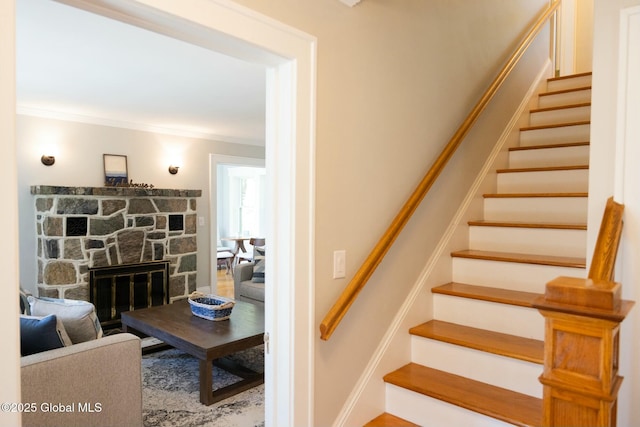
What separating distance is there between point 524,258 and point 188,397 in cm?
246

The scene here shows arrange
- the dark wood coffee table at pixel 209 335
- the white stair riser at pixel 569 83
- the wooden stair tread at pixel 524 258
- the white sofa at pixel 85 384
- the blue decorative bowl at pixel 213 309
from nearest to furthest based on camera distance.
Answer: the white sofa at pixel 85 384 → the wooden stair tread at pixel 524 258 → the dark wood coffee table at pixel 209 335 → the blue decorative bowl at pixel 213 309 → the white stair riser at pixel 569 83

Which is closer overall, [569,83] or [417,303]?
[417,303]

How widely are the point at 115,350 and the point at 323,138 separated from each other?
153cm

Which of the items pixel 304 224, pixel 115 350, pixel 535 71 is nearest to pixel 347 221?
pixel 304 224

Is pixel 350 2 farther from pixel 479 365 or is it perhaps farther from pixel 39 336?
pixel 39 336

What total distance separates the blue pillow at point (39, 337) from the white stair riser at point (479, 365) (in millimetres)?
1867

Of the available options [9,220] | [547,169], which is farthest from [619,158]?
[9,220]

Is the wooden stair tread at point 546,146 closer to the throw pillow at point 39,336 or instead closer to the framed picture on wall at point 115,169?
the throw pillow at point 39,336

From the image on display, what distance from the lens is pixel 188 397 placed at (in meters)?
3.08

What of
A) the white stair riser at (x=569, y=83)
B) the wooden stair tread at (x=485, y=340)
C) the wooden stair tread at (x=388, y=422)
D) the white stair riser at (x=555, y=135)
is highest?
the white stair riser at (x=569, y=83)

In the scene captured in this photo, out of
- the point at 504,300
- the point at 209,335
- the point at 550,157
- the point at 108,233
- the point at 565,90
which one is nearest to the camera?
the point at 504,300

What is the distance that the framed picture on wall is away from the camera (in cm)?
507

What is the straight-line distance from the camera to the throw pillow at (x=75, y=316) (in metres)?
2.46

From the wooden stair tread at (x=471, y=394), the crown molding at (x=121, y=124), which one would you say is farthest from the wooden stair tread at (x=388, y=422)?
the crown molding at (x=121, y=124)
